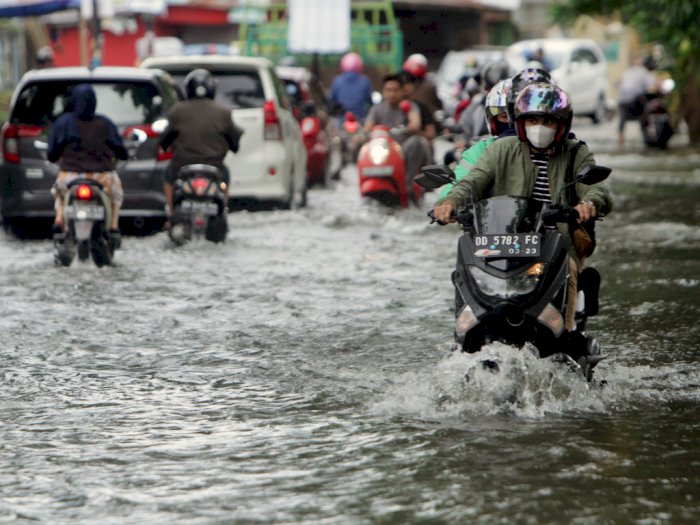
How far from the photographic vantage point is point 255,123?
1691 cm

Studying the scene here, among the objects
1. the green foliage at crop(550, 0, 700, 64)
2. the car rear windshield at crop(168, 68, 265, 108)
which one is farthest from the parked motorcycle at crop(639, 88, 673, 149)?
the car rear windshield at crop(168, 68, 265, 108)

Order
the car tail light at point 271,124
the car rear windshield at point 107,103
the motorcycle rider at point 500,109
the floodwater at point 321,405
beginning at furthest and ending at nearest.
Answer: the car tail light at point 271,124, the car rear windshield at point 107,103, the motorcycle rider at point 500,109, the floodwater at point 321,405

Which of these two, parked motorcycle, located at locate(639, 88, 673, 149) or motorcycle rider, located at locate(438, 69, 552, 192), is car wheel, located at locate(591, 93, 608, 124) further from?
motorcycle rider, located at locate(438, 69, 552, 192)

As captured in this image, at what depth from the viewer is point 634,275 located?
12.1 meters

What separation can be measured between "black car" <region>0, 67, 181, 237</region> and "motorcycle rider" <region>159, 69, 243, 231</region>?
1.43ft

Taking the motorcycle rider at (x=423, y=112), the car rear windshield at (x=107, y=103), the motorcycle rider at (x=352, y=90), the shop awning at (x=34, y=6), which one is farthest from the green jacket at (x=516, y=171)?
the shop awning at (x=34, y=6)

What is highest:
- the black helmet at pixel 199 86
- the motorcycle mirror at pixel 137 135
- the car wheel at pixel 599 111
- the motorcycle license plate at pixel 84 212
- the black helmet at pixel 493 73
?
the black helmet at pixel 493 73

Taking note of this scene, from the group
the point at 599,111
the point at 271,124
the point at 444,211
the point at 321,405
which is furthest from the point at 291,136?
the point at 599,111

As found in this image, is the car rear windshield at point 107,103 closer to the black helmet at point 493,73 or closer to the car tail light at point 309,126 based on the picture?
the black helmet at point 493,73

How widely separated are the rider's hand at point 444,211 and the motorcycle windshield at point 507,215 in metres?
0.13

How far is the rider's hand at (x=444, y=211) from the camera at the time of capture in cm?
686

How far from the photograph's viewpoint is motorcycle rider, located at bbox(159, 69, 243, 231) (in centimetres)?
1416

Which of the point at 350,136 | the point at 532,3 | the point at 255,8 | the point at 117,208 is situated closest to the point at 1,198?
the point at 117,208

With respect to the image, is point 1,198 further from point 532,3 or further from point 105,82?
point 532,3
